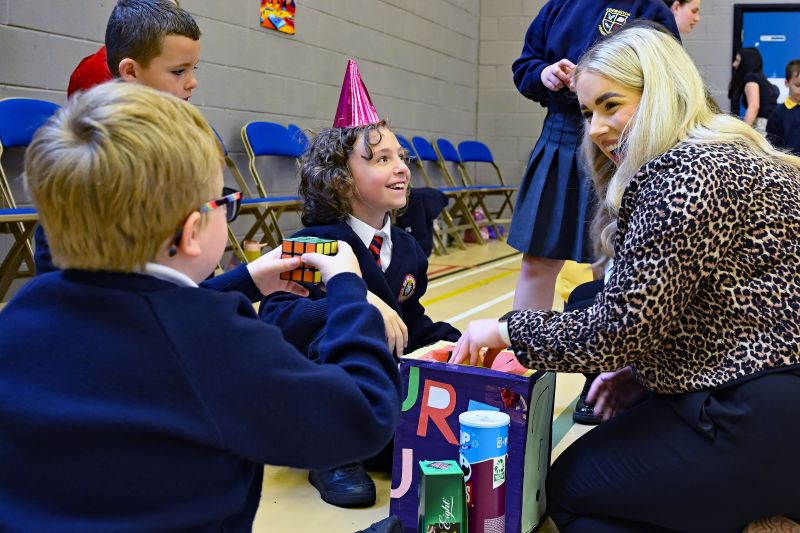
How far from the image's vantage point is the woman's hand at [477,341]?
1626 millimetres

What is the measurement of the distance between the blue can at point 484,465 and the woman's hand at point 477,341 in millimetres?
135

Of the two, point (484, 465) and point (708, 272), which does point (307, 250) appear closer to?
point (484, 465)

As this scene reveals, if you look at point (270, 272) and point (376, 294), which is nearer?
point (270, 272)

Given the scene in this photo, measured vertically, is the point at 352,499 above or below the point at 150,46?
below

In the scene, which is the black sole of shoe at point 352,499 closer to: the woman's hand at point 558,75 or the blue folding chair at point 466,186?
the woman's hand at point 558,75

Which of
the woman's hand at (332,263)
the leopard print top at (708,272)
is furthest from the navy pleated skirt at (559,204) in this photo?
the woman's hand at (332,263)

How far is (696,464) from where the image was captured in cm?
148

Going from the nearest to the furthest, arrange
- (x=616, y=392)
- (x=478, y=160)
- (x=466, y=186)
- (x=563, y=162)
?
(x=616, y=392) → (x=563, y=162) → (x=466, y=186) → (x=478, y=160)

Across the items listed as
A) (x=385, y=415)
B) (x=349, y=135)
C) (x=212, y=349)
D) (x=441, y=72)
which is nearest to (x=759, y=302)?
(x=385, y=415)

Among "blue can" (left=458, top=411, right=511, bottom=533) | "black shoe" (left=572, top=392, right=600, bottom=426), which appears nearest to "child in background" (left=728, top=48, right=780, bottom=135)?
"black shoe" (left=572, top=392, right=600, bottom=426)

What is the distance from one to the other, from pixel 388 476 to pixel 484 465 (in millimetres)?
616

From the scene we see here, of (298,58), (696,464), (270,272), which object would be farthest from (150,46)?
(298,58)

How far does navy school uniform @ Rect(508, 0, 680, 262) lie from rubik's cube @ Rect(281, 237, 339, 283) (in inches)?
56.7

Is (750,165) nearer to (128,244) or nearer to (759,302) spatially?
(759,302)
